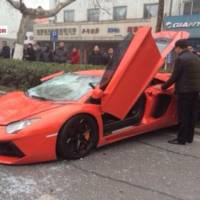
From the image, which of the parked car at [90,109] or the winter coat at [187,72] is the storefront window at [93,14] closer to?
the parked car at [90,109]

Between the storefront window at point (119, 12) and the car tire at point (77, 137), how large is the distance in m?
26.4

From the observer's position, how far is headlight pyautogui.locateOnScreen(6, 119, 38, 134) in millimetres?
4821

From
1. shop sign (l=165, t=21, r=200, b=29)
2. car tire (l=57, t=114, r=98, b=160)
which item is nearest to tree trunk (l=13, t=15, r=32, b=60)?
car tire (l=57, t=114, r=98, b=160)

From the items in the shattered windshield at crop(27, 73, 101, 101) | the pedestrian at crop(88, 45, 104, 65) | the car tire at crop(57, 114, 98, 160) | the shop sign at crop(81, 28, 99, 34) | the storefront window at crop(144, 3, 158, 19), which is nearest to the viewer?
the car tire at crop(57, 114, 98, 160)

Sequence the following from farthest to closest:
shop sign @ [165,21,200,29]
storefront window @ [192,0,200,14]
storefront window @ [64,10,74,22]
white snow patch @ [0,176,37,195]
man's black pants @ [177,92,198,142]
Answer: storefront window @ [64,10,74,22]
storefront window @ [192,0,200,14]
shop sign @ [165,21,200,29]
man's black pants @ [177,92,198,142]
white snow patch @ [0,176,37,195]

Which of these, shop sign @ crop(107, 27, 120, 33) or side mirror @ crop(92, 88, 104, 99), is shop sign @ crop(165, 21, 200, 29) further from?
side mirror @ crop(92, 88, 104, 99)

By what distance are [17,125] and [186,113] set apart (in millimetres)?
2495

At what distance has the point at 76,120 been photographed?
16.9ft

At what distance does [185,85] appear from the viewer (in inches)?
233

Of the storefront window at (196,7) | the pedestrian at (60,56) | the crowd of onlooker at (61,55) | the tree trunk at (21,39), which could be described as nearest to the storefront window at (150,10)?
the storefront window at (196,7)

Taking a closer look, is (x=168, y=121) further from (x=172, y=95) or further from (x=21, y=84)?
(x=21, y=84)

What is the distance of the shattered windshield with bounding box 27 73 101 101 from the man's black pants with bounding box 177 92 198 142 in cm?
124

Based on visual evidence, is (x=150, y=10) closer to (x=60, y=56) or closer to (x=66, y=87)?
(x=60, y=56)

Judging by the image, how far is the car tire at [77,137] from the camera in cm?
503
